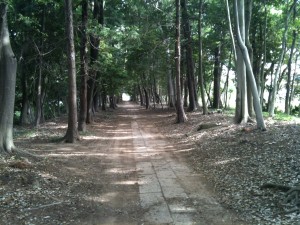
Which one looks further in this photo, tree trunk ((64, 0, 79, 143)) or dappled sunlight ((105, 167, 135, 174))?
tree trunk ((64, 0, 79, 143))

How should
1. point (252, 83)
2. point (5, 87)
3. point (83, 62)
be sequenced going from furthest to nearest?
point (83, 62)
point (252, 83)
point (5, 87)

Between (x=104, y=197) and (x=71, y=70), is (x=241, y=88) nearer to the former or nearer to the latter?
(x=71, y=70)

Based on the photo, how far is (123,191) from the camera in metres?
8.23

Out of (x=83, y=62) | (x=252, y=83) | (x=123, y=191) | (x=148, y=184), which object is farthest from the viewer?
(x=83, y=62)

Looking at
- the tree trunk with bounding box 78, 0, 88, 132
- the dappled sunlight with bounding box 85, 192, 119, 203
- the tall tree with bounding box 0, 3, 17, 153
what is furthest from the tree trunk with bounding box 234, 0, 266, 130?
the tall tree with bounding box 0, 3, 17, 153

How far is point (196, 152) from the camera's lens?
1300cm

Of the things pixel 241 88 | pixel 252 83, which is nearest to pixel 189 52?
pixel 241 88

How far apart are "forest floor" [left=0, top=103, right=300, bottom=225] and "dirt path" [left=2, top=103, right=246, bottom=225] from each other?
0.02 metres

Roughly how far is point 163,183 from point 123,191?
1145 mm

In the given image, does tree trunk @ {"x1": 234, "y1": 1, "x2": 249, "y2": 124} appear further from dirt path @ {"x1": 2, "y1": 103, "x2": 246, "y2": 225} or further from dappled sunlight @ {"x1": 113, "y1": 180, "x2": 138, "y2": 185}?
dappled sunlight @ {"x1": 113, "y1": 180, "x2": 138, "y2": 185}

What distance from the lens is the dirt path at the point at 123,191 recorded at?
650 centimetres

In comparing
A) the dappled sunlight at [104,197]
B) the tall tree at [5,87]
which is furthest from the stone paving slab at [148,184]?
the tall tree at [5,87]

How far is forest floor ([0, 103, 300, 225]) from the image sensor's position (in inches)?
258

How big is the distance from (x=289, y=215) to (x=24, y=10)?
17.8 m
